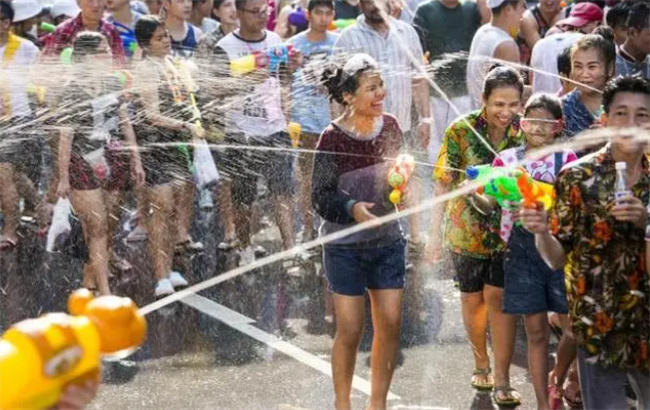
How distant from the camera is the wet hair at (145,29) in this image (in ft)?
29.5

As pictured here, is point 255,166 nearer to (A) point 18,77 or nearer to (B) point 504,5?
(A) point 18,77

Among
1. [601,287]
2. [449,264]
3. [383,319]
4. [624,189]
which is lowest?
[449,264]

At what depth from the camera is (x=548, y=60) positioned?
8.59m

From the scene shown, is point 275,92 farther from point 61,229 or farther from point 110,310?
Answer: point 110,310

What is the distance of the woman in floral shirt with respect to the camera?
264 inches

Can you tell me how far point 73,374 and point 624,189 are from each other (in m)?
2.22

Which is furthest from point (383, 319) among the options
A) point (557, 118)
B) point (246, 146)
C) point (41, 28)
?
point (41, 28)

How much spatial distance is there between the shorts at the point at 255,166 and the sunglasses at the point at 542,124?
3071 millimetres

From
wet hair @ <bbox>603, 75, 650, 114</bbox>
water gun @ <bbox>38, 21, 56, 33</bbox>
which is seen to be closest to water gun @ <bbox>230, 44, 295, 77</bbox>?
water gun @ <bbox>38, 21, 56, 33</bbox>

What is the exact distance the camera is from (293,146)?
30.8ft

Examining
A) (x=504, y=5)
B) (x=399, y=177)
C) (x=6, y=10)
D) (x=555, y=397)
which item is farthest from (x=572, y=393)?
(x=6, y=10)

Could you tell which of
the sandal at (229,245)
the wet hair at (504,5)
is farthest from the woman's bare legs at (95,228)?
the wet hair at (504,5)

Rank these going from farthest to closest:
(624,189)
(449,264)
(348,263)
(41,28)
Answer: (41,28)
(449,264)
(348,263)
(624,189)

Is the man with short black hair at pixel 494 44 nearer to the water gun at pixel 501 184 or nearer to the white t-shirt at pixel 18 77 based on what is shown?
the white t-shirt at pixel 18 77
